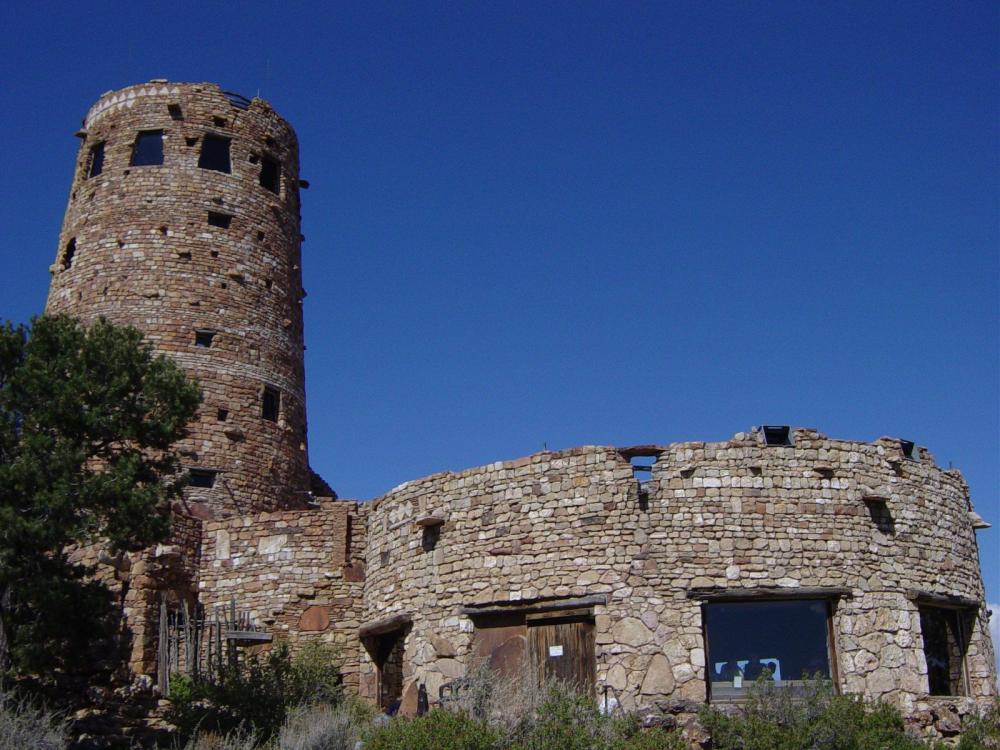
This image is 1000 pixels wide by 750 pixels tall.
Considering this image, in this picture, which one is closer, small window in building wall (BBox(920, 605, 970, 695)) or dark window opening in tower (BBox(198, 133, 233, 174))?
small window in building wall (BBox(920, 605, 970, 695))

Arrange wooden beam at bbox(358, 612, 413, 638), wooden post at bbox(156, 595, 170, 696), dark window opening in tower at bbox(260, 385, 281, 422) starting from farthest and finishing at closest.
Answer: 1. dark window opening in tower at bbox(260, 385, 281, 422)
2. wooden post at bbox(156, 595, 170, 696)
3. wooden beam at bbox(358, 612, 413, 638)

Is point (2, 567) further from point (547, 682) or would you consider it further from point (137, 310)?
point (137, 310)

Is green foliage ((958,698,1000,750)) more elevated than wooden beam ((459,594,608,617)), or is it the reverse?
wooden beam ((459,594,608,617))

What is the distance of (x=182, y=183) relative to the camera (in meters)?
26.9

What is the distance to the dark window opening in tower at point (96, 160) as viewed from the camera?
27734 millimetres

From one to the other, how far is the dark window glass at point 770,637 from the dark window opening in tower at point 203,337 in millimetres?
13449

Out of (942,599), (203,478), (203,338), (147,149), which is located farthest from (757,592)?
(147,149)

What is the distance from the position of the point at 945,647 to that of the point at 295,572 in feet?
35.5

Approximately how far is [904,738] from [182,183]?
19.0 metres

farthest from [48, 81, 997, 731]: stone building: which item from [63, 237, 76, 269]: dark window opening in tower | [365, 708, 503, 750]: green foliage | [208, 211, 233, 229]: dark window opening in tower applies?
[63, 237, 76, 269]: dark window opening in tower

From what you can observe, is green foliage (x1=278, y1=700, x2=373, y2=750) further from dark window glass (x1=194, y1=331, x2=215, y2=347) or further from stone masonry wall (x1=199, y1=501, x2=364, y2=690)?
dark window glass (x1=194, y1=331, x2=215, y2=347)

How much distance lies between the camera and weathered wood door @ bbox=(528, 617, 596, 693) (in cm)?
1669

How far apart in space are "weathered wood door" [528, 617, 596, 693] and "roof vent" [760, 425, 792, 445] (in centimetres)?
370

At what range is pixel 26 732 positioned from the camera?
1411 centimetres
